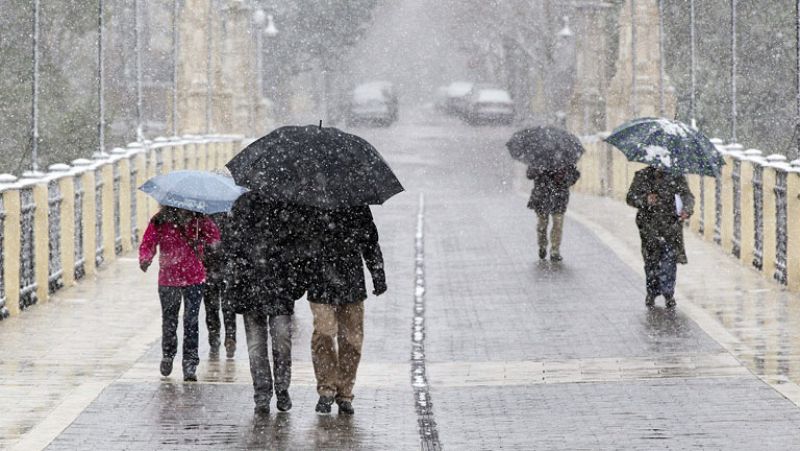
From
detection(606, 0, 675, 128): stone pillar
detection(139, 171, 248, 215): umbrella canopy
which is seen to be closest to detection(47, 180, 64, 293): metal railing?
detection(139, 171, 248, 215): umbrella canopy

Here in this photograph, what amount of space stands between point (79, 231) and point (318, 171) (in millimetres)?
9152

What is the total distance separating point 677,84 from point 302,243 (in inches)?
1465

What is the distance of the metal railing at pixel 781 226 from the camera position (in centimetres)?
1756

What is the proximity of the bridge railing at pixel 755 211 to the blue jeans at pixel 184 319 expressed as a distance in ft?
23.4

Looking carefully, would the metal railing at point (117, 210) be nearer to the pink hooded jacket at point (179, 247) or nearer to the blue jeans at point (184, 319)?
the blue jeans at point (184, 319)

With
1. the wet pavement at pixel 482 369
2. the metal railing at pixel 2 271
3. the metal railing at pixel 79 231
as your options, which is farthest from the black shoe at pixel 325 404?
the metal railing at pixel 79 231

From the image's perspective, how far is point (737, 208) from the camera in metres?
20.8

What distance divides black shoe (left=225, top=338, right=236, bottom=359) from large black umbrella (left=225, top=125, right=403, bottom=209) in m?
2.75

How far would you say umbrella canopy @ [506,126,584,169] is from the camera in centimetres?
1959

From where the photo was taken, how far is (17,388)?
37.7 feet

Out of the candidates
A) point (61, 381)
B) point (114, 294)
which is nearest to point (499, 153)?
point (114, 294)

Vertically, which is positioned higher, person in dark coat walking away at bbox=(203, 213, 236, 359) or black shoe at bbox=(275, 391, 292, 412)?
person in dark coat walking away at bbox=(203, 213, 236, 359)

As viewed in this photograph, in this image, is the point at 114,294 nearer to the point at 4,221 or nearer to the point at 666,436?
the point at 4,221

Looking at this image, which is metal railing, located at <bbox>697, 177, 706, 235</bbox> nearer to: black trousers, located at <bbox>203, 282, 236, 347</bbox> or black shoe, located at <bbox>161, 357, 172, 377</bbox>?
black trousers, located at <bbox>203, 282, 236, 347</bbox>
